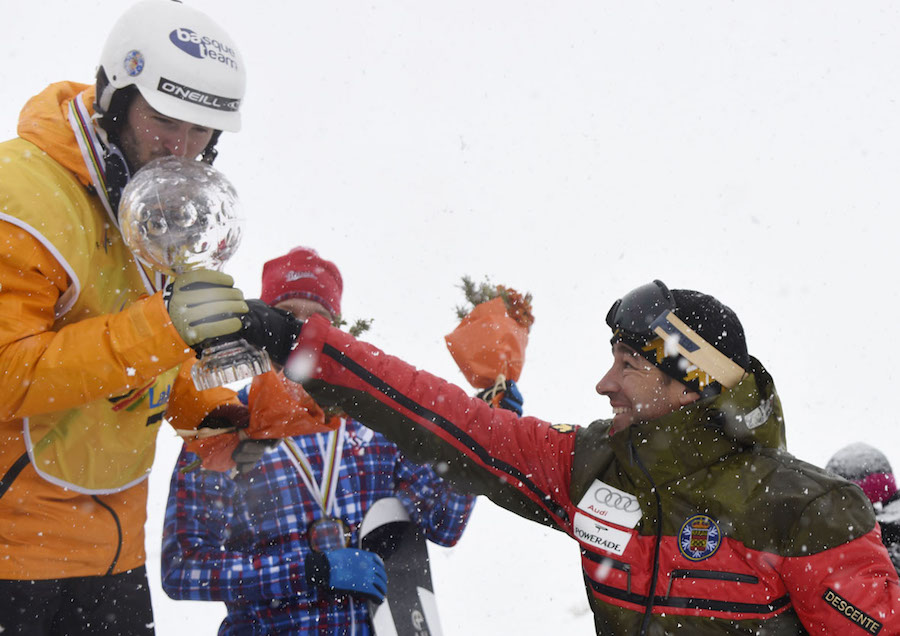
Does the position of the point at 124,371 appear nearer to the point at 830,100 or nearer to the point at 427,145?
the point at 427,145

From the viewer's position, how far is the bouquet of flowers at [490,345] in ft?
11.8

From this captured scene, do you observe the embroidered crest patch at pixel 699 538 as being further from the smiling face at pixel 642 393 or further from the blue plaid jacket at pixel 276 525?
the blue plaid jacket at pixel 276 525

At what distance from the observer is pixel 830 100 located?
1524 centimetres

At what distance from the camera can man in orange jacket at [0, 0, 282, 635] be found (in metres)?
2.17

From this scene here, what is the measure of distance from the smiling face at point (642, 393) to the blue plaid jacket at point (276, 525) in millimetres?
1271

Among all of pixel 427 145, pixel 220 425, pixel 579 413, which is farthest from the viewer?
pixel 427 145

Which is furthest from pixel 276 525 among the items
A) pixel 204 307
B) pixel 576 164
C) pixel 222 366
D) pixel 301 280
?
pixel 576 164

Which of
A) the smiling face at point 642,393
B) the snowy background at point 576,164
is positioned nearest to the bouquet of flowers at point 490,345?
the smiling face at point 642,393

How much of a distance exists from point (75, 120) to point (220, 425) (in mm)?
1172

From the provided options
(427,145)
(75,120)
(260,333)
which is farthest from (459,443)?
(427,145)

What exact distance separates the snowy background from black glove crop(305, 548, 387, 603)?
4.99 metres

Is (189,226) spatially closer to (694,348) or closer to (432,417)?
(432,417)

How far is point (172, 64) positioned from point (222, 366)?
3.10 feet

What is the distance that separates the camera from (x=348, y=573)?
3.19m
